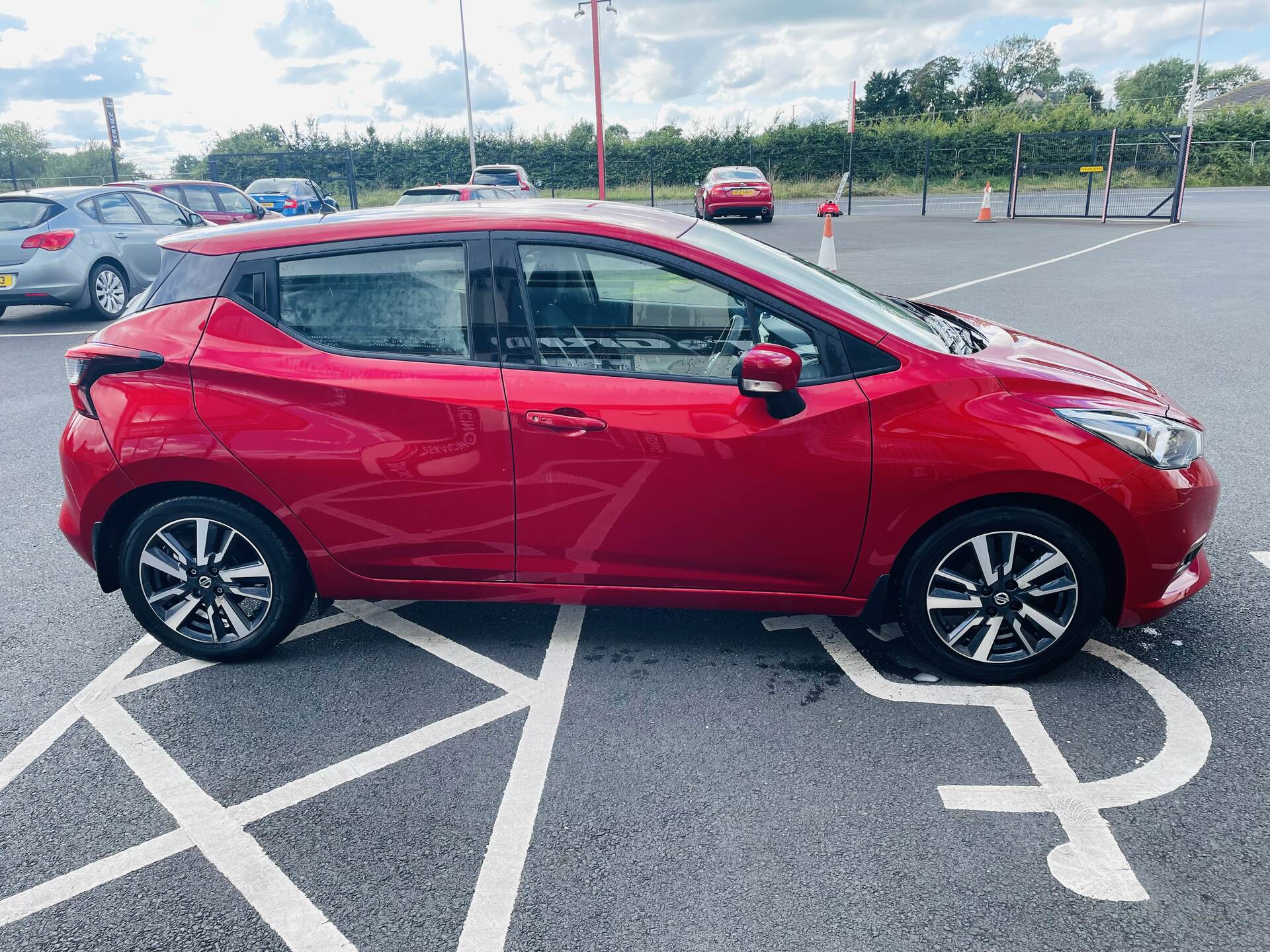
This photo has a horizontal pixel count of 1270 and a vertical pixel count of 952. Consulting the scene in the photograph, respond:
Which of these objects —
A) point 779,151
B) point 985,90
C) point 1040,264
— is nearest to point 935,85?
point 985,90

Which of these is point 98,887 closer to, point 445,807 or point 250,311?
point 445,807

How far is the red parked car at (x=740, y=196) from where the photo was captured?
A: 24875mm

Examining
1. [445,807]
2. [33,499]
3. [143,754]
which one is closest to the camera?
[445,807]

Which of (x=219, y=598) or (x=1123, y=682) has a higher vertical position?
(x=219, y=598)

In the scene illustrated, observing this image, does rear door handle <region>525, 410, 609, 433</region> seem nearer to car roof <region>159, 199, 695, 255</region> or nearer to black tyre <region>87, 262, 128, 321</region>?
car roof <region>159, 199, 695, 255</region>

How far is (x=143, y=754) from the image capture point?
302 centimetres

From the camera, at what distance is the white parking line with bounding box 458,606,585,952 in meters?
2.26

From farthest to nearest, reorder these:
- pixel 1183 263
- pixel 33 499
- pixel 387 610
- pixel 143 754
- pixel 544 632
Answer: pixel 1183 263, pixel 33 499, pixel 387 610, pixel 544 632, pixel 143 754

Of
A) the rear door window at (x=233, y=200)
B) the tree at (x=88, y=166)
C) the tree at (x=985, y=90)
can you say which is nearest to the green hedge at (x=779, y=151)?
the tree at (x=88, y=166)

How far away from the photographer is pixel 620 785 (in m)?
2.79

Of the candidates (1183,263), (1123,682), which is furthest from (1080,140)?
(1123,682)

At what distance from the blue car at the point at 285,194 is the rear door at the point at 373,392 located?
19.7m

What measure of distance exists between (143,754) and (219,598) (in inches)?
25.6

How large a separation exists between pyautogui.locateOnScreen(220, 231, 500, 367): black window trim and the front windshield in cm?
74
